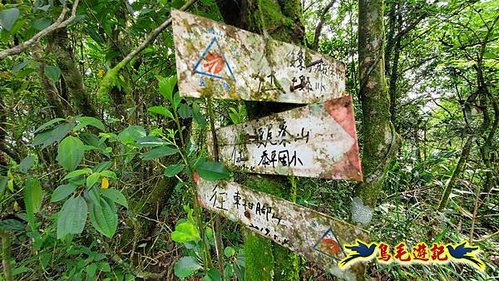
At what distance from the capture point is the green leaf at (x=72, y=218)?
0.56 metres

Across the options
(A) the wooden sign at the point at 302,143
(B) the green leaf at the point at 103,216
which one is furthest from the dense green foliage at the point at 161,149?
(A) the wooden sign at the point at 302,143

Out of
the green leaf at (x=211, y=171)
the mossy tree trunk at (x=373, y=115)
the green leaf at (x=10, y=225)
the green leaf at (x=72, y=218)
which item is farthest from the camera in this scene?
the mossy tree trunk at (x=373, y=115)

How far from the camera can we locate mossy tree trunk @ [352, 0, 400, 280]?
1188 millimetres

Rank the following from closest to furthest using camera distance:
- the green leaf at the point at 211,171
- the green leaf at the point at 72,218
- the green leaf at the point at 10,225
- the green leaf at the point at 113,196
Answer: the green leaf at the point at 72,218
the green leaf at the point at 113,196
the green leaf at the point at 211,171
the green leaf at the point at 10,225

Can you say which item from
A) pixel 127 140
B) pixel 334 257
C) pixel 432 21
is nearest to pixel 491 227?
pixel 432 21

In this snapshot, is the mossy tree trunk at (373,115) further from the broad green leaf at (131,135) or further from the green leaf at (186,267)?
the broad green leaf at (131,135)

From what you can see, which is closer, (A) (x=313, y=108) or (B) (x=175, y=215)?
→ (A) (x=313, y=108)

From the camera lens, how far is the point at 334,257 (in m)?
0.66

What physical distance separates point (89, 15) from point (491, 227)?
2938mm

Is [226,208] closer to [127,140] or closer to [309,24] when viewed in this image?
[127,140]

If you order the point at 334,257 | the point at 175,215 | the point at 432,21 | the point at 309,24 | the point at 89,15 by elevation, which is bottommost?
the point at 175,215

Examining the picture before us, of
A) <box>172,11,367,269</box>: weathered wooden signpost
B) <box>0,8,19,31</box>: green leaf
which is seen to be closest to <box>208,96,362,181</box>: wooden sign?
<box>172,11,367,269</box>: weathered wooden signpost

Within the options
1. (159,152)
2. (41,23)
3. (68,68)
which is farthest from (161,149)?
(68,68)

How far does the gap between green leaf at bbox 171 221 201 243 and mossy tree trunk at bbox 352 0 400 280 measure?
769mm
